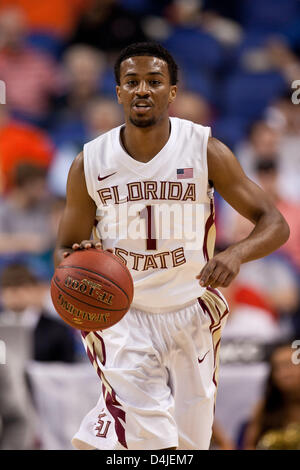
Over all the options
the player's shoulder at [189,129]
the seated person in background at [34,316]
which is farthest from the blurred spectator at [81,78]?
the player's shoulder at [189,129]

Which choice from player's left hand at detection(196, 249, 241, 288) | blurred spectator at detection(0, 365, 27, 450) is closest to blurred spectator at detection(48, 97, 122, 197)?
blurred spectator at detection(0, 365, 27, 450)

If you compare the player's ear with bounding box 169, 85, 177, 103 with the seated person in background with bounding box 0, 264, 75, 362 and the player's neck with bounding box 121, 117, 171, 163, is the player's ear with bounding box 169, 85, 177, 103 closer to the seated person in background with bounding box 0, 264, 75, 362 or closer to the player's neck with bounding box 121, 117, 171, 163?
the player's neck with bounding box 121, 117, 171, 163

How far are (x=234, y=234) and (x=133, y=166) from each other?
3.58 meters

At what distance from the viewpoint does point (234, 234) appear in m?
7.51

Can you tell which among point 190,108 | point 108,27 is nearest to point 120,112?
point 190,108

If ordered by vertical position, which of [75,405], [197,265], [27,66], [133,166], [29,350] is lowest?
[75,405]

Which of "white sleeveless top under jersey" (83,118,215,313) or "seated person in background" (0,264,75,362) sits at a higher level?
"white sleeveless top under jersey" (83,118,215,313)

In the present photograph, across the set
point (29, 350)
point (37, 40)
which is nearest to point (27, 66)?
point (37, 40)

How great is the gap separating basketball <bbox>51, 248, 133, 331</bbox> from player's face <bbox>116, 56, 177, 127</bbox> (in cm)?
75

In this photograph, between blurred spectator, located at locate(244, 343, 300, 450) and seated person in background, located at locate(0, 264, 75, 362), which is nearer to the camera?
blurred spectator, located at locate(244, 343, 300, 450)

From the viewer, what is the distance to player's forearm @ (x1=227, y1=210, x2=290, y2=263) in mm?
3799

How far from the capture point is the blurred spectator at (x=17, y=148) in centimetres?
848

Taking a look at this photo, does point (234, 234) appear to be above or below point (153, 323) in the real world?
above

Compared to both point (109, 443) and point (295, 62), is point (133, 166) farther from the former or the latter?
point (295, 62)
